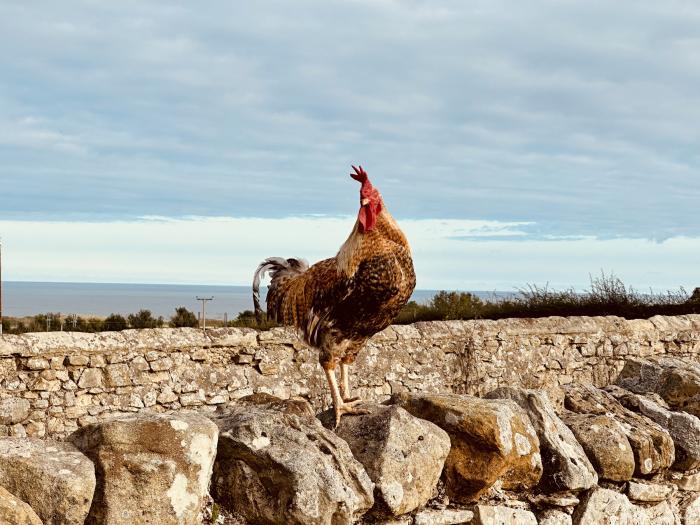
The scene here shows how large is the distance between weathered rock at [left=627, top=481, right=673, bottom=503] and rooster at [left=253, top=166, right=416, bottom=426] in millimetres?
1302

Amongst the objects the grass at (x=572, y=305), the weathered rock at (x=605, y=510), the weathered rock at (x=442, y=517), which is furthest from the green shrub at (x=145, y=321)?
the weathered rock at (x=442, y=517)

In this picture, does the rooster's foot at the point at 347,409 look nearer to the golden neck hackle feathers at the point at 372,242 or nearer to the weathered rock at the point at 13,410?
the golden neck hackle feathers at the point at 372,242

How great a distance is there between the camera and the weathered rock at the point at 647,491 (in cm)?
384

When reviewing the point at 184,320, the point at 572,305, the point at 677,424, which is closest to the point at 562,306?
the point at 572,305

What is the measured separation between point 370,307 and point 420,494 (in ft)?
3.97

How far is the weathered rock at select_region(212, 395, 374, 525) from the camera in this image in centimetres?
276

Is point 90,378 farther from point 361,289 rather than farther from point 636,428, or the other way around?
point 636,428

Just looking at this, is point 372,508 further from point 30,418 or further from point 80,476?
point 30,418

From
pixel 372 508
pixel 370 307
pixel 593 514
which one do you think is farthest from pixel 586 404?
pixel 372 508

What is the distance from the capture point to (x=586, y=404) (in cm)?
420

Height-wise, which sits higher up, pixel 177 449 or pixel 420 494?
pixel 177 449

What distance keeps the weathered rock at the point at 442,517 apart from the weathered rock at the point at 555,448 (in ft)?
1.47

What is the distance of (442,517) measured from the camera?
10.7 ft

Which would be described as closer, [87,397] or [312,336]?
[312,336]
